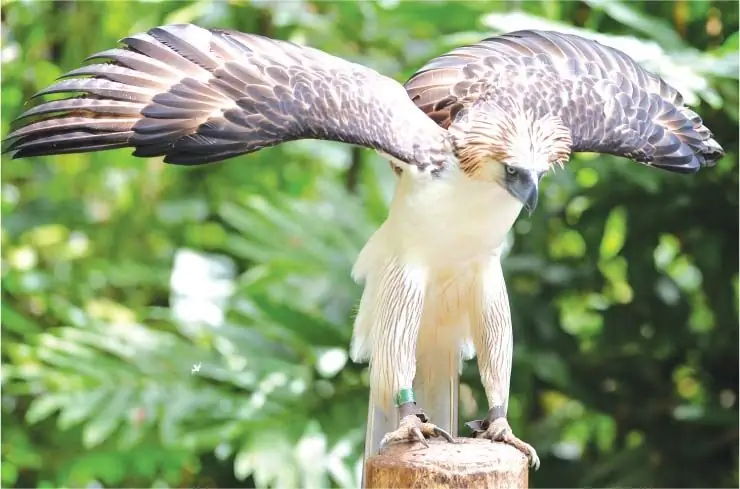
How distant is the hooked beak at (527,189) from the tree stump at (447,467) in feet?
1.74

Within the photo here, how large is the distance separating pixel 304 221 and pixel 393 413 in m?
1.70

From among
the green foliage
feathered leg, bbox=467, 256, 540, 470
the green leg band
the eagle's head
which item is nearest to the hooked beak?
the eagle's head

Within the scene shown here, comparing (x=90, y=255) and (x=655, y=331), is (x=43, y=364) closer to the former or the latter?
(x=90, y=255)

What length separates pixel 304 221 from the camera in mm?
4070

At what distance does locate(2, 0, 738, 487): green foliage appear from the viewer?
12.6 ft

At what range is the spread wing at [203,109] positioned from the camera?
2139mm

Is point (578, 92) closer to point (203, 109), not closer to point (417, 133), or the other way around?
point (417, 133)

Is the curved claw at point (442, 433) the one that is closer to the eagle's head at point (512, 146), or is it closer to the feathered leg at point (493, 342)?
the feathered leg at point (493, 342)

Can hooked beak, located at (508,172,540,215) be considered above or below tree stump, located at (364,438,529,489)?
above

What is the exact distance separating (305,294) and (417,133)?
77.4 inches

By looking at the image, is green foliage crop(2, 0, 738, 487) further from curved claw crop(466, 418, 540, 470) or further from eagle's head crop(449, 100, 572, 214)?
curved claw crop(466, 418, 540, 470)

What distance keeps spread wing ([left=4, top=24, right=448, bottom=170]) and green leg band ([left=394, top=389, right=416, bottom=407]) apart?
499 mm

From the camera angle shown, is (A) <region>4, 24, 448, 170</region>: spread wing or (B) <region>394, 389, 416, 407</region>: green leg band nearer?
(A) <region>4, 24, 448, 170</region>: spread wing

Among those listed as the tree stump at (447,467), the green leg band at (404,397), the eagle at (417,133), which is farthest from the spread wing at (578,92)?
the tree stump at (447,467)
